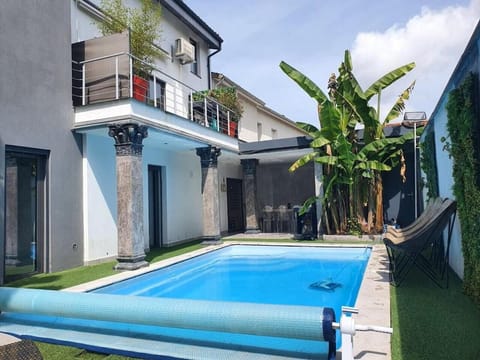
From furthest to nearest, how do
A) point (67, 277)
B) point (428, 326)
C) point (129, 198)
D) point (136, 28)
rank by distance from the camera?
point (136, 28)
point (129, 198)
point (67, 277)
point (428, 326)

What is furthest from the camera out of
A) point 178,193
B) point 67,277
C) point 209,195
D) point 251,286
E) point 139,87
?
point 178,193

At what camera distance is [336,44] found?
44.0 feet

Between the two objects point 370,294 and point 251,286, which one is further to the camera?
point 251,286

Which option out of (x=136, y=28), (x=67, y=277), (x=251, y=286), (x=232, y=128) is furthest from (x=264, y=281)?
(x=136, y=28)

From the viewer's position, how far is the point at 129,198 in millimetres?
8266

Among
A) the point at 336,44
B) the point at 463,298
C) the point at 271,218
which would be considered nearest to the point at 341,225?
the point at 271,218

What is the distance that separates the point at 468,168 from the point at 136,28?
10091 mm

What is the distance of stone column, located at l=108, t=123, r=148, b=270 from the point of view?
823 cm

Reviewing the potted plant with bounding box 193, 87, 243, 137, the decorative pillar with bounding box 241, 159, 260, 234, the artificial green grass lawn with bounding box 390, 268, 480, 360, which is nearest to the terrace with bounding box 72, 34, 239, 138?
the potted plant with bounding box 193, 87, 243, 137

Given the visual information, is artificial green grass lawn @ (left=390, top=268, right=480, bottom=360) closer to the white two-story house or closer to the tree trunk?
the white two-story house

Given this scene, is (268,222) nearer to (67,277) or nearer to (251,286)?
(251,286)

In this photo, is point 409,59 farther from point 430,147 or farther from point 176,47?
point 176,47

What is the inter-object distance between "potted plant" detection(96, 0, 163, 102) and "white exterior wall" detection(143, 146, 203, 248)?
6.72 ft

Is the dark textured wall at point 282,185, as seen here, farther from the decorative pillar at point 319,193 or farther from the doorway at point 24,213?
the doorway at point 24,213
